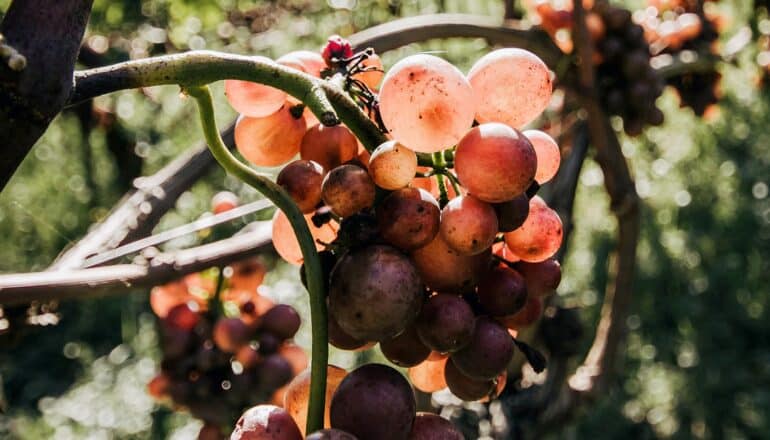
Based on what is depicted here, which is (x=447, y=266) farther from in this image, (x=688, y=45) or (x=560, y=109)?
(x=688, y=45)

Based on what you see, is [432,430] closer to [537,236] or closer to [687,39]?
[537,236]

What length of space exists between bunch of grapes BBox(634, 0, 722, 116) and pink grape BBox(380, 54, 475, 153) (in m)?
1.19

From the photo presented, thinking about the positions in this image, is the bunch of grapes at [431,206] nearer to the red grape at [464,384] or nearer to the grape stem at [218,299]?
the red grape at [464,384]

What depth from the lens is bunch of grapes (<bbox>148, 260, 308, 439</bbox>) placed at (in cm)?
112

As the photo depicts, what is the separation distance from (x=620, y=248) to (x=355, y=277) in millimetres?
1013

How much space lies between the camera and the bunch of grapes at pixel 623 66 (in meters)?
Result: 1.41

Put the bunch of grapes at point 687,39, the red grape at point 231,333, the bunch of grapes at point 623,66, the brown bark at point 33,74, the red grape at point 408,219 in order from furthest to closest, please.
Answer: the bunch of grapes at point 687,39 < the bunch of grapes at point 623,66 < the red grape at point 231,333 < the red grape at point 408,219 < the brown bark at point 33,74

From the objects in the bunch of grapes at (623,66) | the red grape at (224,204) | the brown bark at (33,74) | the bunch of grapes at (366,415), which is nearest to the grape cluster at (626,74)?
the bunch of grapes at (623,66)

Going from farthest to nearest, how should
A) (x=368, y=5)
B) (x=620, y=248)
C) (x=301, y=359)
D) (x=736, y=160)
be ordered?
(x=736, y=160) < (x=368, y=5) < (x=620, y=248) < (x=301, y=359)

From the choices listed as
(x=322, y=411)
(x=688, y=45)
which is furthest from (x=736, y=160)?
(x=322, y=411)

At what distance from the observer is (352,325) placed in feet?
1.55

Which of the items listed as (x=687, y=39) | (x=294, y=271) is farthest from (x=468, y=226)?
(x=294, y=271)

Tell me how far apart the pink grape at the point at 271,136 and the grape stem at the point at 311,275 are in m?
0.11

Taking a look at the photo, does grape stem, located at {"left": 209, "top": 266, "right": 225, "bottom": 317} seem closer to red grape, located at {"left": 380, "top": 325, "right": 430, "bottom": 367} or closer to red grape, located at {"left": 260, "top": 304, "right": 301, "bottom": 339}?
red grape, located at {"left": 260, "top": 304, "right": 301, "bottom": 339}
